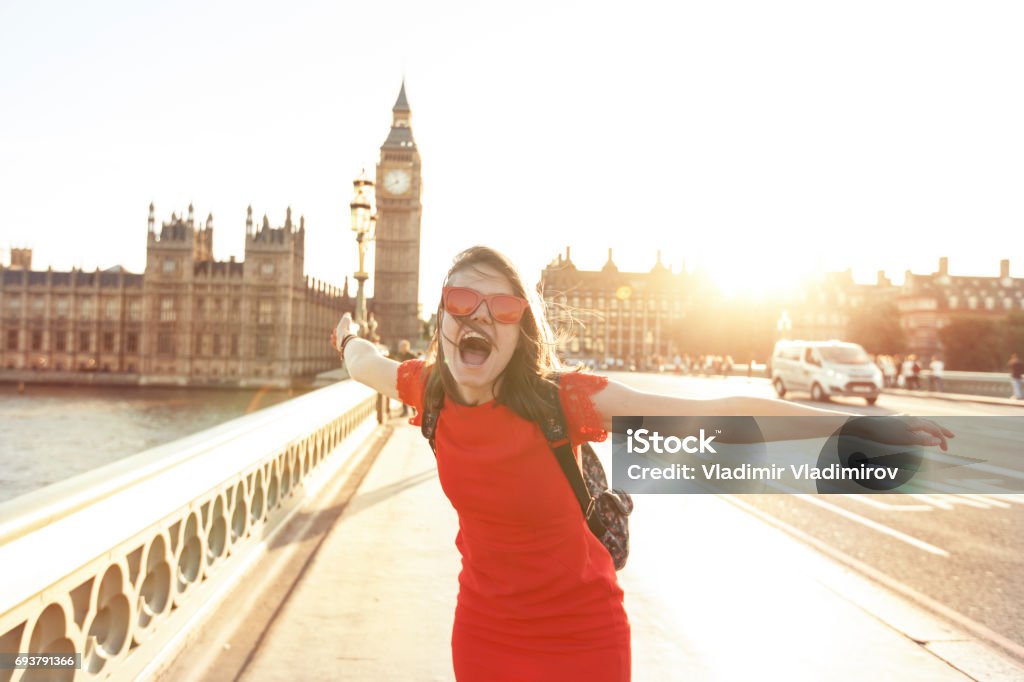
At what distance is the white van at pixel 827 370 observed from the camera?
2170cm

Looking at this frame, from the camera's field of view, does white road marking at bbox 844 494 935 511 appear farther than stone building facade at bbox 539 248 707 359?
No

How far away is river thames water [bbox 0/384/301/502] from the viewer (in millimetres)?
45625

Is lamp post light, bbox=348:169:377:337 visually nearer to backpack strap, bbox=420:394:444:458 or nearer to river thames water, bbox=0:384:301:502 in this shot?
backpack strap, bbox=420:394:444:458

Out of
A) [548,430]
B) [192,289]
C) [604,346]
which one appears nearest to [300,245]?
[192,289]

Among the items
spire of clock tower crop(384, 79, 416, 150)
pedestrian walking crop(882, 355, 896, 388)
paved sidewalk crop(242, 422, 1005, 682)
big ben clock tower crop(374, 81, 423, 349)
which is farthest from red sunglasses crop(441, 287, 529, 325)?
spire of clock tower crop(384, 79, 416, 150)

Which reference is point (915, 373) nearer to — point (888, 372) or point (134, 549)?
point (888, 372)

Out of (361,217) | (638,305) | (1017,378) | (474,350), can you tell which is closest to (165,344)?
(638,305)

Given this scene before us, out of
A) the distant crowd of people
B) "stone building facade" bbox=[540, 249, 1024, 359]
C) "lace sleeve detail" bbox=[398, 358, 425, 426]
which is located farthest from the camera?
"stone building facade" bbox=[540, 249, 1024, 359]

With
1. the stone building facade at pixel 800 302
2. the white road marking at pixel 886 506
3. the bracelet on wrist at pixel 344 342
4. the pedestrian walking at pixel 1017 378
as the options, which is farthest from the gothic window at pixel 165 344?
the bracelet on wrist at pixel 344 342

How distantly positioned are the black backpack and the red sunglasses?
22 centimetres

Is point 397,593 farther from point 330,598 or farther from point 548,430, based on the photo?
point 548,430

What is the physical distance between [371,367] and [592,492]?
3.22 feet

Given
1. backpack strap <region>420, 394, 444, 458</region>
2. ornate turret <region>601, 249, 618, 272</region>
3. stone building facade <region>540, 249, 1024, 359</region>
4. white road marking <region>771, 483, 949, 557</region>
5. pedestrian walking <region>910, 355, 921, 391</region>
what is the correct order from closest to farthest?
backpack strap <region>420, 394, 444, 458</region> → white road marking <region>771, 483, 949, 557</region> → pedestrian walking <region>910, 355, 921, 391</region> → stone building facade <region>540, 249, 1024, 359</region> → ornate turret <region>601, 249, 618, 272</region>

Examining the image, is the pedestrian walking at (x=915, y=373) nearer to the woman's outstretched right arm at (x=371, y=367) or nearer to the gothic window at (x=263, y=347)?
the woman's outstretched right arm at (x=371, y=367)
